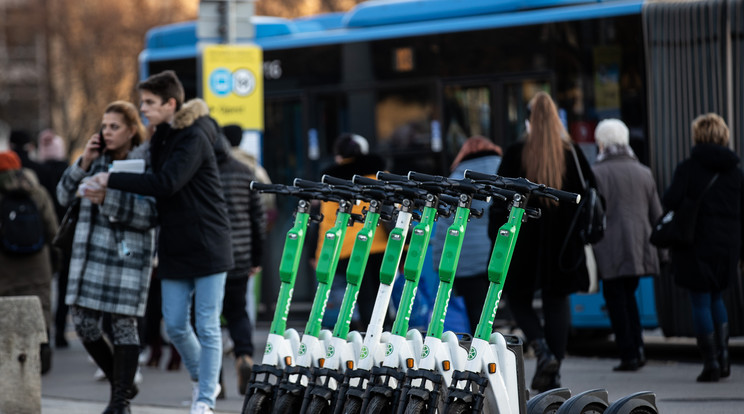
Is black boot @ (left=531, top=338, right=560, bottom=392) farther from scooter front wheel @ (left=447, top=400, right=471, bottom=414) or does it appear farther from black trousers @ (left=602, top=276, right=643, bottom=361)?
scooter front wheel @ (left=447, top=400, right=471, bottom=414)

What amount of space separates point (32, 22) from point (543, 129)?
2799cm

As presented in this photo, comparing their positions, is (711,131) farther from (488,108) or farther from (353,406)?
(353,406)

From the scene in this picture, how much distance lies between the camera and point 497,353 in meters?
5.28

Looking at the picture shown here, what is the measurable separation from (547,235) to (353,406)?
9.12 feet

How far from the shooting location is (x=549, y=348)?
772cm

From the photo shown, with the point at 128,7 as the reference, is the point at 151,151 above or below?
below

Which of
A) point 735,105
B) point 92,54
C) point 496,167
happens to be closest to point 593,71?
point 735,105

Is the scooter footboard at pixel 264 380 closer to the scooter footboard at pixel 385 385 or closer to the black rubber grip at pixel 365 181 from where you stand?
the scooter footboard at pixel 385 385

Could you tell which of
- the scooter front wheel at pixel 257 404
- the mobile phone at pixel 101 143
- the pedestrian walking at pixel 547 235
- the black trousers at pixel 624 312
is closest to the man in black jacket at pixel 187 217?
the mobile phone at pixel 101 143

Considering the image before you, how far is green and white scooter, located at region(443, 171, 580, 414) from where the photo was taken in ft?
16.9

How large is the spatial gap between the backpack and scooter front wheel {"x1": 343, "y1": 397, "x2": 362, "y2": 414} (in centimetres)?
501

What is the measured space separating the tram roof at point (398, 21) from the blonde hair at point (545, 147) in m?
2.66

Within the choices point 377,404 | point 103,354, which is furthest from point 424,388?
point 103,354

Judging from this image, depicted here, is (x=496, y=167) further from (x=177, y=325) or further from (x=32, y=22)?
(x=32, y=22)
